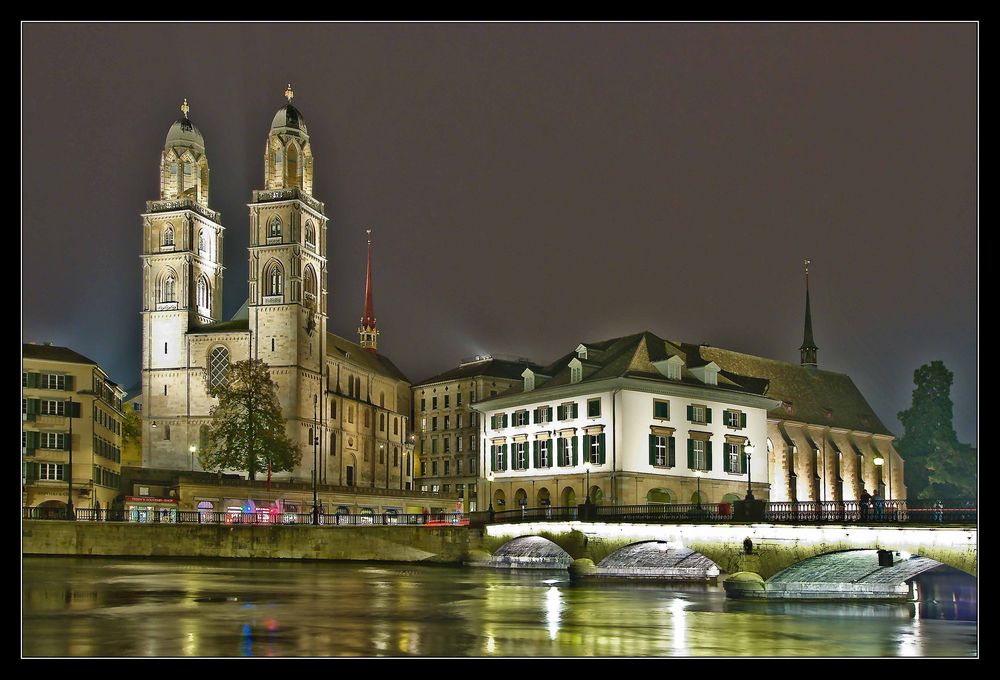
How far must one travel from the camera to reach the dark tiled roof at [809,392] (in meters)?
95.6

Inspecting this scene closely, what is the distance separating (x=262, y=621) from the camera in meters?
36.8

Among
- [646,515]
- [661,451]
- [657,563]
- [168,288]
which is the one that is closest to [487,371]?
[168,288]

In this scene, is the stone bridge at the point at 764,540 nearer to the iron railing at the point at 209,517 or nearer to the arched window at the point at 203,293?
the iron railing at the point at 209,517

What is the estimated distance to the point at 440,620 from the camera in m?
38.5

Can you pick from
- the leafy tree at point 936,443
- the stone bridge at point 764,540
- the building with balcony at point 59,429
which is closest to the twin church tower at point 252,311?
the building with balcony at point 59,429

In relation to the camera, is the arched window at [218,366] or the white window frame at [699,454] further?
the arched window at [218,366]

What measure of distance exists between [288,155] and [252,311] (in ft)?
50.2

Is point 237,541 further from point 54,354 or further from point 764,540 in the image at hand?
point 764,540

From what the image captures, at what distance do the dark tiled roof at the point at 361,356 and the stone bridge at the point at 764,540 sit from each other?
6603 cm

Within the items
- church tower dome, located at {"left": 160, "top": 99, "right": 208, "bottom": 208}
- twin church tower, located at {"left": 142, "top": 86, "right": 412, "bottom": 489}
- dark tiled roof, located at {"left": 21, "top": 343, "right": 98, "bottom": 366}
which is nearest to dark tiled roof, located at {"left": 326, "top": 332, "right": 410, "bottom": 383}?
twin church tower, located at {"left": 142, "top": 86, "right": 412, "bottom": 489}

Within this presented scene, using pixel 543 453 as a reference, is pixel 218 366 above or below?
above
